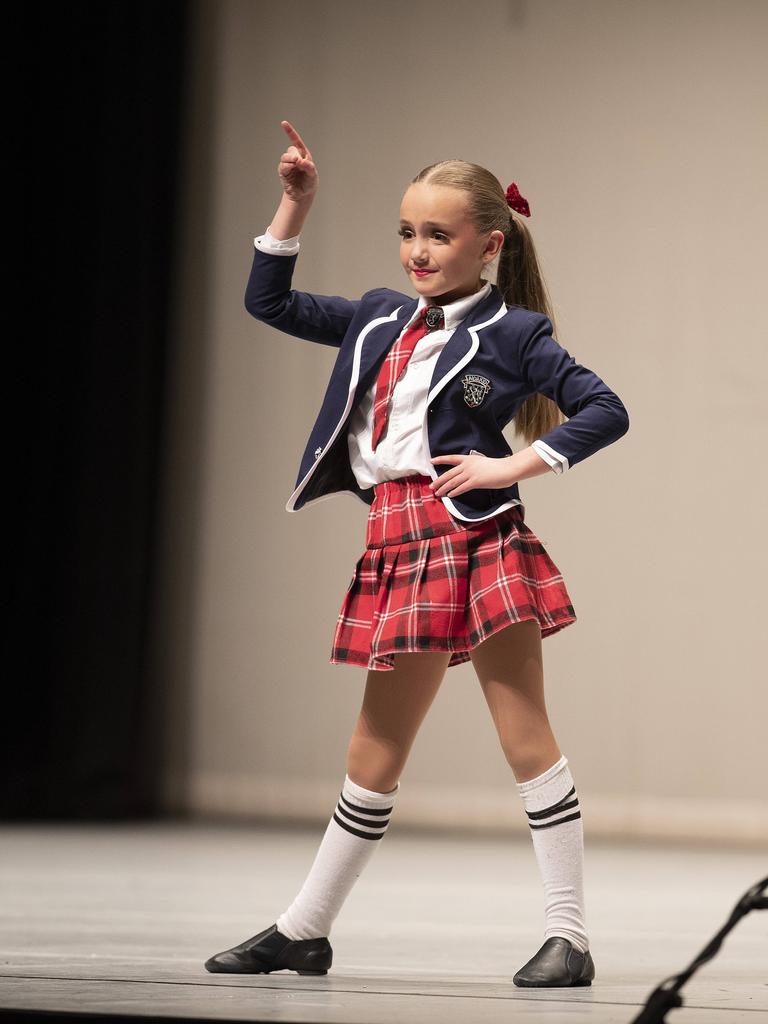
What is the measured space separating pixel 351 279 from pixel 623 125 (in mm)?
934

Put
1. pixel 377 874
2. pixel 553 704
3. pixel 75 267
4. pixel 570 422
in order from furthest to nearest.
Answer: pixel 75 267
pixel 553 704
pixel 377 874
pixel 570 422

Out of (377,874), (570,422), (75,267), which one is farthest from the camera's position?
(75,267)

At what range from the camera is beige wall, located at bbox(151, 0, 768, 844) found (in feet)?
13.4

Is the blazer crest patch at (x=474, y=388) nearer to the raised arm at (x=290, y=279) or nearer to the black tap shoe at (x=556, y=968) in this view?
the raised arm at (x=290, y=279)

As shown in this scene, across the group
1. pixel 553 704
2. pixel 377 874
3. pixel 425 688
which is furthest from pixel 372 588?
pixel 553 704

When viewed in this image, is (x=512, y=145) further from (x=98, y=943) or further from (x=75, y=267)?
(x=98, y=943)

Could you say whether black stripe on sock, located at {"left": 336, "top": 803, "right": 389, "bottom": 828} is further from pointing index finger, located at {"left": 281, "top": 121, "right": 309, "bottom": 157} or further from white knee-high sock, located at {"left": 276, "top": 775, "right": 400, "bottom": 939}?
pointing index finger, located at {"left": 281, "top": 121, "right": 309, "bottom": 157}

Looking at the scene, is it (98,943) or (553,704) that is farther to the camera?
(553,704)

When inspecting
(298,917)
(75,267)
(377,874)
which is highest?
(75,267)

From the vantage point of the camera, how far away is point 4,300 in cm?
438

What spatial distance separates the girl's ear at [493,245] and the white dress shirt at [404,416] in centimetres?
4

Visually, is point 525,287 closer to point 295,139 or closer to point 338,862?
point 295,139

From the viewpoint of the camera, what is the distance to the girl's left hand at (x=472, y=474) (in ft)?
5.75

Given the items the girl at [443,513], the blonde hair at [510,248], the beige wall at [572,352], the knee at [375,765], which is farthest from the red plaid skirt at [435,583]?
the beige wall at [572,352]
